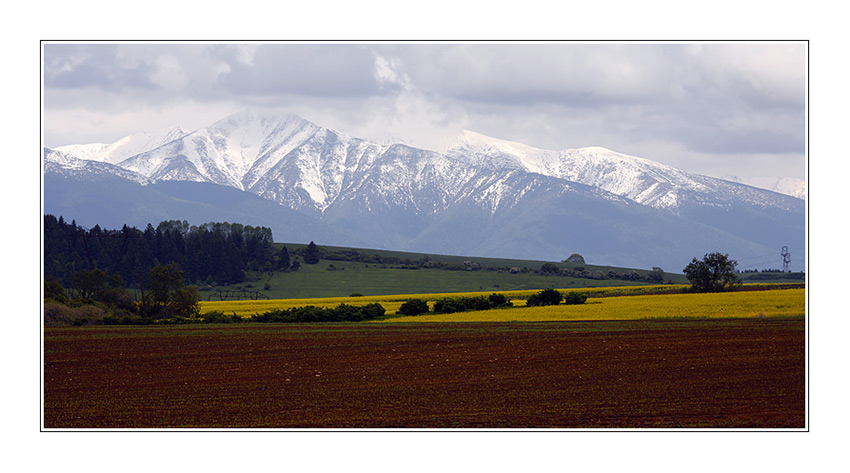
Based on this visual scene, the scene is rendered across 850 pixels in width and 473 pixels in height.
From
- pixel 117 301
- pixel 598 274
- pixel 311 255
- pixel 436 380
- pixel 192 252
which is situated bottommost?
pixel 436 380

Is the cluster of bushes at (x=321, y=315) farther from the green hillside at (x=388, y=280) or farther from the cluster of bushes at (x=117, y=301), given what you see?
the green hillside at (x=388, y=280)

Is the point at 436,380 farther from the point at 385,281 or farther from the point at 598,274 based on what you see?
the point at 598,274

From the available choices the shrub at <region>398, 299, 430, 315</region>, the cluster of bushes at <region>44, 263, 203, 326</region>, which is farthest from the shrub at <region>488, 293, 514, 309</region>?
the cluster of bushes at <region>44, 263, 203, 326</region>

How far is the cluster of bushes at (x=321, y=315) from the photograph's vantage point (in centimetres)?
6462

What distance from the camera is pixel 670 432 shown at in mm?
28422

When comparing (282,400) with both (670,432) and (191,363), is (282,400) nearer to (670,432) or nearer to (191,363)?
(191,363)

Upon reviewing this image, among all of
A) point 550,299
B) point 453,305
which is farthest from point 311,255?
point 453,305

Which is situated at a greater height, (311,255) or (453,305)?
(311,255)

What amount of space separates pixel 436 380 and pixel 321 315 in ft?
103

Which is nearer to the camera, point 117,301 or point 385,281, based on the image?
point 117,301

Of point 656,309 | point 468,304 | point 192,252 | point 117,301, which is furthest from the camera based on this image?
point 192,252

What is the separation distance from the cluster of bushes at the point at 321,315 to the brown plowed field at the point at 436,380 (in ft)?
44.0

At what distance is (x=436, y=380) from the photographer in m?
34.9

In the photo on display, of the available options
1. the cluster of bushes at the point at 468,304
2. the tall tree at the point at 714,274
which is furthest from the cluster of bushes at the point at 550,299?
the tall tree at the point at 714,274
